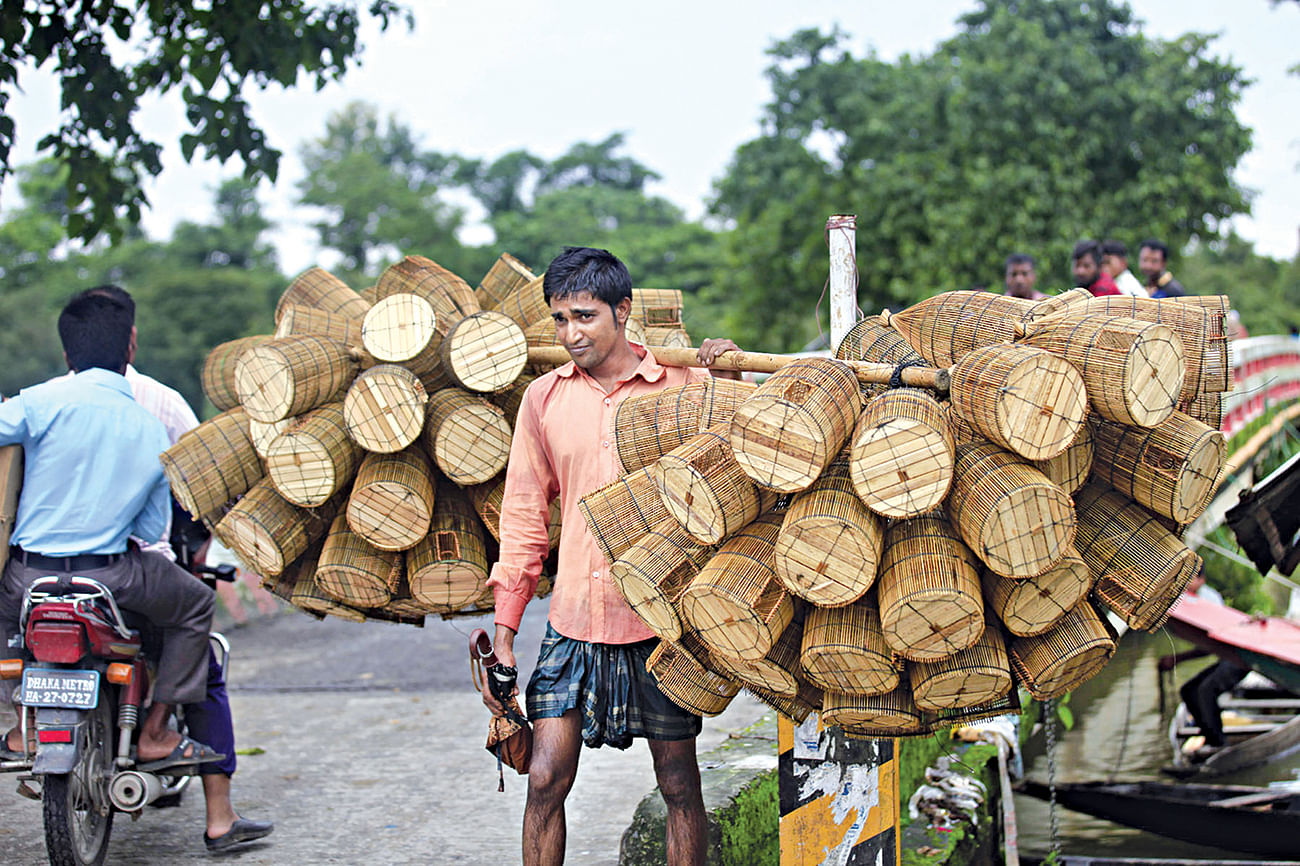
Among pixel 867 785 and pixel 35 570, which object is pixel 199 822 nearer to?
pixel 35 570

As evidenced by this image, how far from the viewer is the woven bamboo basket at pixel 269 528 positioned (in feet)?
13.0

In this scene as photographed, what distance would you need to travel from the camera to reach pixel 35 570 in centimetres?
441

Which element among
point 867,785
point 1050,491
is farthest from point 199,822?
point 1050,491

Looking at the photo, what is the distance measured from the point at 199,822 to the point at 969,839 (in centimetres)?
314

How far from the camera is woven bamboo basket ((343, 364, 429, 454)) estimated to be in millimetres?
3842

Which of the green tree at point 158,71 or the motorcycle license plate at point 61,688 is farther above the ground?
the green tree at point 158,71

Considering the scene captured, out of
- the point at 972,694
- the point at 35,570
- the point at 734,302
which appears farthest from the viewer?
the point at 734,302

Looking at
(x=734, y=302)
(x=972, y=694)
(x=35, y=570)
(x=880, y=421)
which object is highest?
(x=734, y=302)

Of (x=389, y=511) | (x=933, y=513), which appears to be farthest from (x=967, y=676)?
(x=389, y=511)

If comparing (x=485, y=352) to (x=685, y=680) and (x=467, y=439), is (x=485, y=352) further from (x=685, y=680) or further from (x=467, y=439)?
→ (x=685, y=680)

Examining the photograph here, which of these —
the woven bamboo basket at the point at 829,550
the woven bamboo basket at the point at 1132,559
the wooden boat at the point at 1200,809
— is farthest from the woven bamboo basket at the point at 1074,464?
the wooden boat at the point at 1200,809

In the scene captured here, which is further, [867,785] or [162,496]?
[162,496]

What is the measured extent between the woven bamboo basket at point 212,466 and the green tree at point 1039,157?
19.9m

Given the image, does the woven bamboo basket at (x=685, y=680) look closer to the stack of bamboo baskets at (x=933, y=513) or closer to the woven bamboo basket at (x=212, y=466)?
the stack of bamboo baskets at (x=933, y=513)
